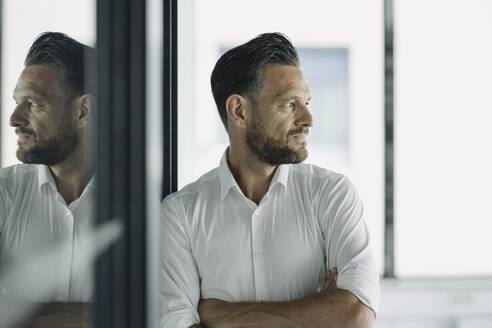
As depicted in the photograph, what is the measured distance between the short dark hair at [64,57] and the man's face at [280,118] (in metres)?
0.84

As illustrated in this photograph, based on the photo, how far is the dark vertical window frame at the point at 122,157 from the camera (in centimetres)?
57

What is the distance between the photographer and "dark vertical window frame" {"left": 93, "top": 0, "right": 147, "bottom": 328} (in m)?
0.57

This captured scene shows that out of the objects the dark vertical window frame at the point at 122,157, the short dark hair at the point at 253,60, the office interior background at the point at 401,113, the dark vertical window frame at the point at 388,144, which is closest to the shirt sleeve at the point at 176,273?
the short dark hair at the point at 253,60

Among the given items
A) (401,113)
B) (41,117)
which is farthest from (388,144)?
(41,117)

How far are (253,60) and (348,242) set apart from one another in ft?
1.74

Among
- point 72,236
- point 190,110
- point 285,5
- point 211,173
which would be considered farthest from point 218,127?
point 72,236

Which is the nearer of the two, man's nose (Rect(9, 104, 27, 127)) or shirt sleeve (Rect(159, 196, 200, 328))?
man's nose (Rect(9, 104, 27, 127))

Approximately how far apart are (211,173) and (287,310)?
0.44 meters

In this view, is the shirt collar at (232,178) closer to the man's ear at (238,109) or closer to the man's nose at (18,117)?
the man's ear at (238,109)

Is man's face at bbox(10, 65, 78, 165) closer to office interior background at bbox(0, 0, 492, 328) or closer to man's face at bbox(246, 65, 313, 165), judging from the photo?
man's face at bbox(246, 65, 313, 165)

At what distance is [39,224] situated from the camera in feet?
1.24

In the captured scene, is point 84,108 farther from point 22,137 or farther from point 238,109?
point 238,109

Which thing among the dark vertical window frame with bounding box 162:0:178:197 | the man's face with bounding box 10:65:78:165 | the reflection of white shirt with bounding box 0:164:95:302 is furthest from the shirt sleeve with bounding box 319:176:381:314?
the man's face with bounding box 10:65:78:165

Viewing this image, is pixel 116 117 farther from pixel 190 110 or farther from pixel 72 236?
pixel 190 110
